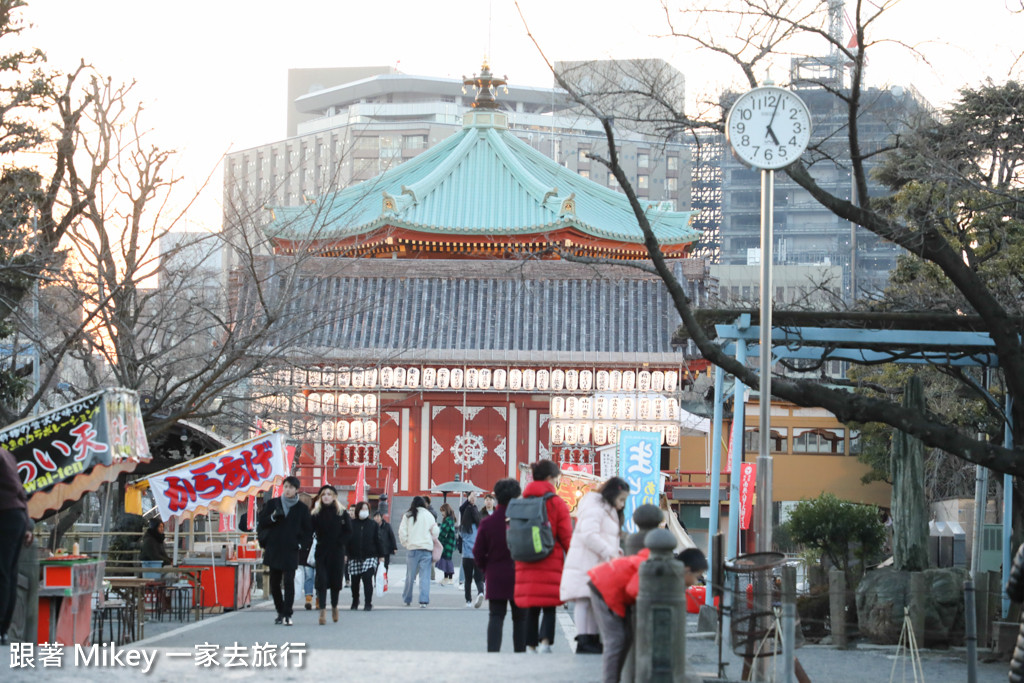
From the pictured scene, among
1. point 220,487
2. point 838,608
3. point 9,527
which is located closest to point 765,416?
point 838,608

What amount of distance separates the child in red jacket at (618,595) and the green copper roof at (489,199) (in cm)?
2684

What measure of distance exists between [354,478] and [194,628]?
19.7 meters

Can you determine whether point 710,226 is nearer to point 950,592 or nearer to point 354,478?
point 354,478

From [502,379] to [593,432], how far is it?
2781 millimetres

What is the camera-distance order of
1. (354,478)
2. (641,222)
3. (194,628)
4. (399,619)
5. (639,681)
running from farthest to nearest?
(354,478)
(399,619)
(194,628)
(641,222)
(639,681)

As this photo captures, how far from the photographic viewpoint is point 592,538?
935cm

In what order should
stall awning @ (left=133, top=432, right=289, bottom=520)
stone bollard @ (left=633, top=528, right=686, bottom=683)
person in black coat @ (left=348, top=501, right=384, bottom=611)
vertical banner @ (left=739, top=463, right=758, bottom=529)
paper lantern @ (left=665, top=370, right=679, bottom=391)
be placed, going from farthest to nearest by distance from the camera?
paper lantern @ (left=665, top=370, right=679, bottom=391) < vertical banner @ (left=739, top=463, right=758, bottom=529) < person in black coat @ (left=348, top=501, right=384, bottom=611) < stall awning @ (left=133, top=432, right=289, bottom=520) < stone bollard @ (left=633, top=528, right=686, bottom=683)

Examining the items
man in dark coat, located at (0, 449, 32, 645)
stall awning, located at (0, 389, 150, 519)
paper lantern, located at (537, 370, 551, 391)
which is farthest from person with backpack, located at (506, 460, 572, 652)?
paper lantern, located at (537, 370, 551, 391)

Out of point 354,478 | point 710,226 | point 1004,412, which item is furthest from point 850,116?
point 710,226

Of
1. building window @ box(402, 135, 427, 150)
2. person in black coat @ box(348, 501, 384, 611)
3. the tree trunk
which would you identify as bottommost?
person in black coat @ box(348, 501, 384, 611)

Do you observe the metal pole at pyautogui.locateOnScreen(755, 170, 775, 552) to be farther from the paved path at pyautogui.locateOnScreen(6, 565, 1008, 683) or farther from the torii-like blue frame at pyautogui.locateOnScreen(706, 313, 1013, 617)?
the torii-like blue frame at pyautogui.locateOnScreen(706, 313, 1013, 617)

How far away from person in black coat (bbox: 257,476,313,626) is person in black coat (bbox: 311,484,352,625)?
0.27 meters

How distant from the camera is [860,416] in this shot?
1223cm

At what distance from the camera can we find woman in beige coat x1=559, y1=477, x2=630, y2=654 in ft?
30.7
